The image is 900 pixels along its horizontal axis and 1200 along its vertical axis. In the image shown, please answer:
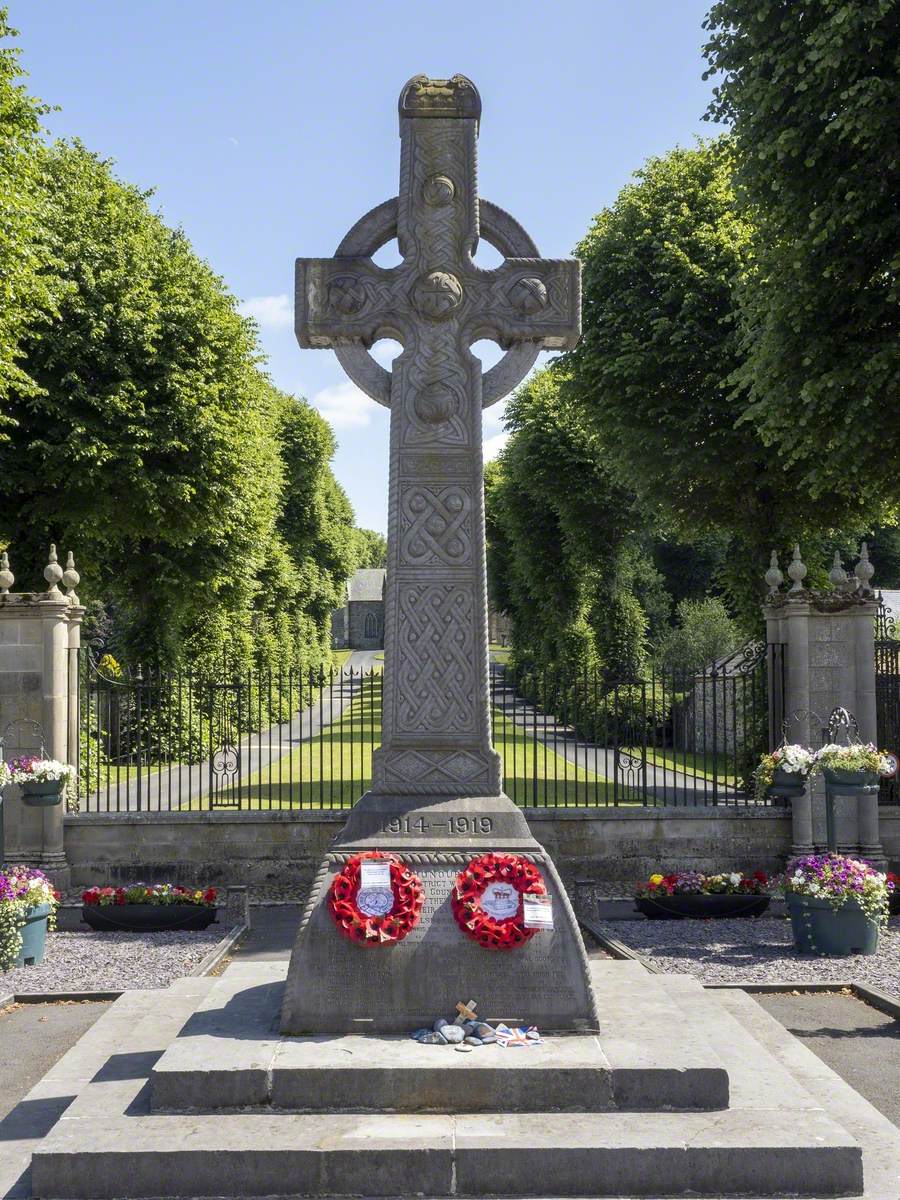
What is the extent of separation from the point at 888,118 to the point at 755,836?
27.0ft

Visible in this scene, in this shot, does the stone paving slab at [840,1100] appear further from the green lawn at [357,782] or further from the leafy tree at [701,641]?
the leafy tree at [701,641]

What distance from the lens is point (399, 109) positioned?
6691 millimetres

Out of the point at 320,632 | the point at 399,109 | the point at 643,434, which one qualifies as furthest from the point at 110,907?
the point at 320,632

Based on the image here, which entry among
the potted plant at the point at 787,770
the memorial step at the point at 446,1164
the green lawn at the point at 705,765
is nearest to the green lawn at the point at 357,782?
the green lawn at the point at 705,765

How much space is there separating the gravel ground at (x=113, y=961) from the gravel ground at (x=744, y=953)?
428cm

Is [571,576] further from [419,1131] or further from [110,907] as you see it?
[419,1131]

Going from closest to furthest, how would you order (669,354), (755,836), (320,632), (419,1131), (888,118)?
(419,1131)
(888,118)
(755,836)
(669,354)
(320,632)

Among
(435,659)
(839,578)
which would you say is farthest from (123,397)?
(435,659)

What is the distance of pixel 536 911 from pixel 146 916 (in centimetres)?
728

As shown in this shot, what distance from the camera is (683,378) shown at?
18703 millimetres

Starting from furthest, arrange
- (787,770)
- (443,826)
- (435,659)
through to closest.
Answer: (787,770)
(435,659)
(443,826)

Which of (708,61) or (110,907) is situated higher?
(708,61)

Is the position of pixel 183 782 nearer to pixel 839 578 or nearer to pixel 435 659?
pixel 839 578

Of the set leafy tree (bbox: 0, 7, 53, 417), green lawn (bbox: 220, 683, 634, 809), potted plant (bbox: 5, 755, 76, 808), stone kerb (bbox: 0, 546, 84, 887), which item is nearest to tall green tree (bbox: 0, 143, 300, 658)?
leafy tree (bbox: 0, 7, 53, 417)
